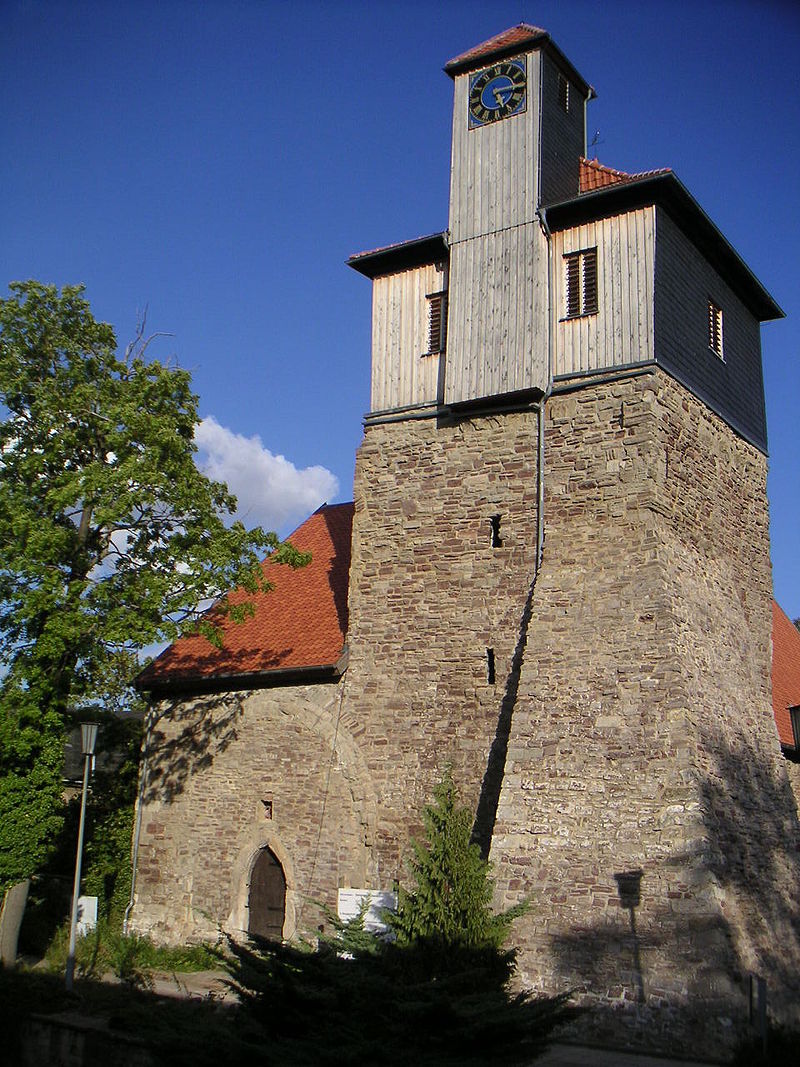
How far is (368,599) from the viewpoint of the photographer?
47.0ft

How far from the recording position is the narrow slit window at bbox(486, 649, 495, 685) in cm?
1297

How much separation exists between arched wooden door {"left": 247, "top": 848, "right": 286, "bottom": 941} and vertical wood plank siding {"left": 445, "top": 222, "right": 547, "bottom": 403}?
6.87 meters

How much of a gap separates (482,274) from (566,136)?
2627mm

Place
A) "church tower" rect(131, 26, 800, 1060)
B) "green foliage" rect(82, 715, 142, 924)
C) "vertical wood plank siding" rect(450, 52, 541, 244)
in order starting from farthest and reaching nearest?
1. "green foliage" rect(82, 715, 142, 924)
2. "vertical wood plank siding" rect(450, 52, 541, 244)
3. "church tower" rect(131, 26, 800, 1060)

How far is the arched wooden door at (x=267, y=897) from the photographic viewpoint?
1395cm

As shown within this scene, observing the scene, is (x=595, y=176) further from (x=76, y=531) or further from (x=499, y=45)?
(x=76, y=531)

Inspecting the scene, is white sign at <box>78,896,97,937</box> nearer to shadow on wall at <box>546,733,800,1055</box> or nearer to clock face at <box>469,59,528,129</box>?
shadow on wall at <box>546,733,800,1055</box>

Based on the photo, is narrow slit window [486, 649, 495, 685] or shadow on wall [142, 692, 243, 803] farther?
shadow on wall [142, 692, 243, 803]

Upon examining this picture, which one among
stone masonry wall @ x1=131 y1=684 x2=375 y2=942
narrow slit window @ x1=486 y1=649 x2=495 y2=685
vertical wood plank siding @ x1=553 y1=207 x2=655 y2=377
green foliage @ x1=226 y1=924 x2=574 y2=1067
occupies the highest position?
vertical wood plank siding @ x1=553 y1=207 x2=655 y2=377

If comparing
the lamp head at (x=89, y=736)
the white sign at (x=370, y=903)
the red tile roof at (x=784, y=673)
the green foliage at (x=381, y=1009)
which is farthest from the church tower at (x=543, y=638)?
the green foliage at (x=381, y=1009)

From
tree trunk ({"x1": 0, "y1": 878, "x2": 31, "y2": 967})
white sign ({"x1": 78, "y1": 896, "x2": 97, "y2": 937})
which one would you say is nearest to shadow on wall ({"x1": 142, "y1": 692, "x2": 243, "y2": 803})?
white sign ({"x1": 78, "y1": 896, "x2": 97, "y2": 937})

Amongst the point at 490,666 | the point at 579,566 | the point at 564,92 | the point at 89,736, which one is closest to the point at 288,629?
the point at 89,736

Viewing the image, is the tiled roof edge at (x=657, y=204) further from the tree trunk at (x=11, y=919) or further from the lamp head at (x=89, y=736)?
the tree trunk at (x=11, y=919)

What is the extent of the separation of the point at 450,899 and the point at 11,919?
659 cm
